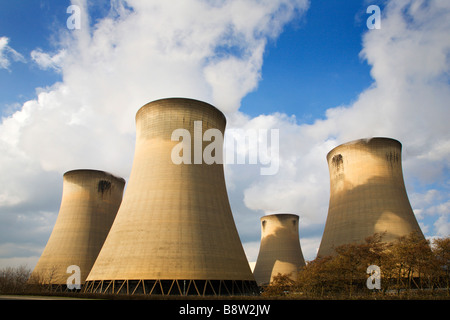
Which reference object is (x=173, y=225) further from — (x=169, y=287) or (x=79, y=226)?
(x=79, y=226)

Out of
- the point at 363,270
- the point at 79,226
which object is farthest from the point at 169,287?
the point at 79,226

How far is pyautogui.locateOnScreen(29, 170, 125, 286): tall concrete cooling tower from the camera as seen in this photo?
2383cm

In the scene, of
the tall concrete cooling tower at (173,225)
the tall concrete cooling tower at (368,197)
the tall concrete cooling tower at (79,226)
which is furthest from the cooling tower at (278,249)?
the tall concrete cooling tower at (173,225)

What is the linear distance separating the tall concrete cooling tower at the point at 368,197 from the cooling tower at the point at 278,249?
420 inches

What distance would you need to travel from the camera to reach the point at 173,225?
15148 millimetres

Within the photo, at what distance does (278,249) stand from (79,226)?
63.2ft

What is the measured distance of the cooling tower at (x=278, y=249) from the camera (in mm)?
32844

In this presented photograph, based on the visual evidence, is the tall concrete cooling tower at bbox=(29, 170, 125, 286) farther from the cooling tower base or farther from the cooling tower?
the cooling tower

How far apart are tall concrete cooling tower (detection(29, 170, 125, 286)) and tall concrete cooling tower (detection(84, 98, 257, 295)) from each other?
30.8 ft

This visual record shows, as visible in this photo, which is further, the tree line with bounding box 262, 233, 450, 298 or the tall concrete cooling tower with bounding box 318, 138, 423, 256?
the tall concrete cooling tower with bounding box 318, 138, 423, 256

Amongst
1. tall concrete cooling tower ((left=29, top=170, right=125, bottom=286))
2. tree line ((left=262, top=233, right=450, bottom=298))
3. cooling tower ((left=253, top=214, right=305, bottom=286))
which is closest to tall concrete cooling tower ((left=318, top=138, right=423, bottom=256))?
tree line ((left=262, top=233, right=450, bottom=298))

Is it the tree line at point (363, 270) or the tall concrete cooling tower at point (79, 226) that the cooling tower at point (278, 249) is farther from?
the tree line at point (363, 270)
